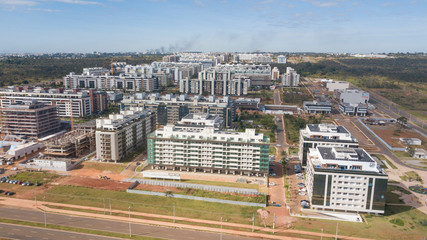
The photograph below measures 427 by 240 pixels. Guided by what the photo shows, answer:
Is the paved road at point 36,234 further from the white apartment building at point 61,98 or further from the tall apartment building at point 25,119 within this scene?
the white apartment building at point 61,98

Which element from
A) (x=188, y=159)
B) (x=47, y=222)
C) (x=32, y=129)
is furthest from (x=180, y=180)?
(x=32, y=129)

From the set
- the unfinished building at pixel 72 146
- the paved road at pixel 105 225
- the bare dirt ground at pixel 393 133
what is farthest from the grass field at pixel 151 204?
the bare dirt ground at pixel 393 133

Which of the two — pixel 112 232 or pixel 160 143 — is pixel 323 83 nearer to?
pixel 160 143

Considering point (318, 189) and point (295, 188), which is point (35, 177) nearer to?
point (295, 188)

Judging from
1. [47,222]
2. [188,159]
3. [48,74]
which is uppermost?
[48,74]

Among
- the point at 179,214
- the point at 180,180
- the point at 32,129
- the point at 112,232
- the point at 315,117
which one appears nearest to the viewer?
the point at 112,232
